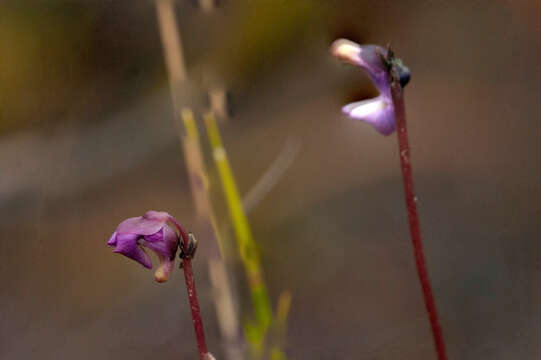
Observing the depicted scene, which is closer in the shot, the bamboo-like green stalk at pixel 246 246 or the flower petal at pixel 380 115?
the flower petal at pixel 380 115

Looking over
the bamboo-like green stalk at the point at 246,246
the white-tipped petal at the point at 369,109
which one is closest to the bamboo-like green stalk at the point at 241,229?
the bamboo-like green stalk at the point at 246,246

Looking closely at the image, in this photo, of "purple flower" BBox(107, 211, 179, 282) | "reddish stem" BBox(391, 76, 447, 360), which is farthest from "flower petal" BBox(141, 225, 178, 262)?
"reddish stem" BBox(391, 76, 447, 360)

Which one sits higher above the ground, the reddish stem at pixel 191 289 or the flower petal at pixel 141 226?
the flower petal at pixel 141 226

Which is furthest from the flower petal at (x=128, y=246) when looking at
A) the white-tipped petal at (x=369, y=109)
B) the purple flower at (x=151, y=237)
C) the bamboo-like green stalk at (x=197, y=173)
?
the bamboo-like green stalk at (x=197, y=173)

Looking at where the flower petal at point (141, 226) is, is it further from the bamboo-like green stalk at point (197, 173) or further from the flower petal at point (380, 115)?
the bamboo-like green stalk at point (197, 173)

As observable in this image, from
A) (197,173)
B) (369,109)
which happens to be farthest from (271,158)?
(369,109)

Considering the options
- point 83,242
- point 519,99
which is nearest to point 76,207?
point 83,242

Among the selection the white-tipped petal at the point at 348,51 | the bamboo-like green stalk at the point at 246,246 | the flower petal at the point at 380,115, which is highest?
the white-tipped petal at the point at 348,51
